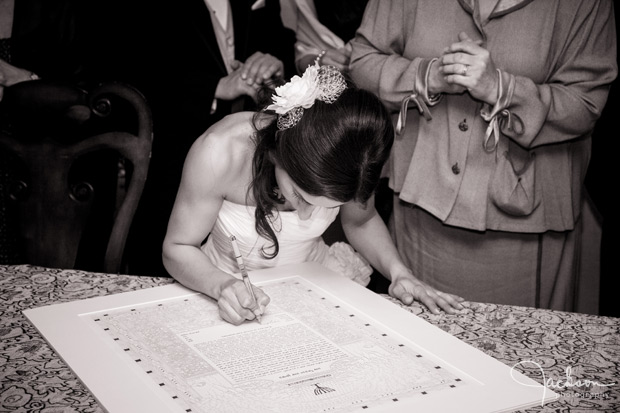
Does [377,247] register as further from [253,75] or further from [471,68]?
[253,75]

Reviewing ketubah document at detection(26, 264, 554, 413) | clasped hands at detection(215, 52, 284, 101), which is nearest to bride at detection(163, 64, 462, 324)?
ketubah document at detection(26, 264, 554, 413)

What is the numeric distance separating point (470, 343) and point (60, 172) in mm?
1407

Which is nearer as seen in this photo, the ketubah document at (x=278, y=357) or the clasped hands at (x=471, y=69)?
the ketubah document at (x=278, y=357)

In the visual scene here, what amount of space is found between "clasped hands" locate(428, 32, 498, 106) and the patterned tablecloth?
2.46 ft

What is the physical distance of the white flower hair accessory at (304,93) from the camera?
2041mm

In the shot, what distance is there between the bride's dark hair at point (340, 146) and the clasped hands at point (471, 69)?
1.49ft

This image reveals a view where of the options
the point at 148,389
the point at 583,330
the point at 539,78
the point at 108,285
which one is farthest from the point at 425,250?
the point at 148,389

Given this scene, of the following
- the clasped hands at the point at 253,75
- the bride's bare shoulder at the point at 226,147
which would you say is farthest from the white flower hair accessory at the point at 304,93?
the clasped hands at the point at 253,75

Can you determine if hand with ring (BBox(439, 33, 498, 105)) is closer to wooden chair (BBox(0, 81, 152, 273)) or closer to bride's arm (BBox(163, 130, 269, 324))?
bride's arm (BBox(163, 130, 269, 324))

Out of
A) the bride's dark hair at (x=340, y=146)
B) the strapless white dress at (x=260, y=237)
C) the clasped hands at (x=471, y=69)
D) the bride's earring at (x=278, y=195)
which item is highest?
the clasped hands at (x=471, y=69)

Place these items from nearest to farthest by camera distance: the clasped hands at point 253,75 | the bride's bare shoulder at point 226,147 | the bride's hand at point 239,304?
the bride's hand at point 239,304, the bride's bare shoulder at point 226,147, the clasped hands at point 253,75

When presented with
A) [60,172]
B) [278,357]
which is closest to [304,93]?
[278,357]

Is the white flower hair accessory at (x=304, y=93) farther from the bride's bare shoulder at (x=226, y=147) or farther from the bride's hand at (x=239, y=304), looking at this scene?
the bride's hand at (x=239, y=304)

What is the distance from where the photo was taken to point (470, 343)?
181cm
